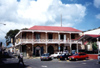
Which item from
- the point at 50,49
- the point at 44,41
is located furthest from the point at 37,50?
the point at 50,49

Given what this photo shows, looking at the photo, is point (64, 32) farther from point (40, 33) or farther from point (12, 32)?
point (12, 32)

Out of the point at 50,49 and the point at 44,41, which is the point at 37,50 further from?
the point at 50,49

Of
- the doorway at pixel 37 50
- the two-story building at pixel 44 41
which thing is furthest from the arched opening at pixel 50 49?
the doorway at pixel 37 50

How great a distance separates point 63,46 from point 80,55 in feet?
49.3

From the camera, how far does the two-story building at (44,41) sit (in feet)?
126

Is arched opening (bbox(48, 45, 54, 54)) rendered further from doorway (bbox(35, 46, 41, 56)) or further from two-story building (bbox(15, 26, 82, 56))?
doorway (bbox(35, 46, 41, 56))

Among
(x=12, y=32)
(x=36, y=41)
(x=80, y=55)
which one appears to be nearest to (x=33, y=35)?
(x=36, y=41)

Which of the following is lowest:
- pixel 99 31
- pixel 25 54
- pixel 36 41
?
pixel 25 54

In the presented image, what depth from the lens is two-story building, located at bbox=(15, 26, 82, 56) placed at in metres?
38.4

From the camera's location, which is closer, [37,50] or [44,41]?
[44,41]

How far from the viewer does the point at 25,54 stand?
39.3 meters

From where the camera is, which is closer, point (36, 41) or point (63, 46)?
point (36, 41)

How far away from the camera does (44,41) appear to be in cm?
3906

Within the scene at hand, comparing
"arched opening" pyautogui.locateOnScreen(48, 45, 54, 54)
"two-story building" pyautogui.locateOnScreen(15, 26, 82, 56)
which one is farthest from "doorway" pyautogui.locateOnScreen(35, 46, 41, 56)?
"arched opening" pyautogui.locateOnScreen(48, 45, 54, 54)
